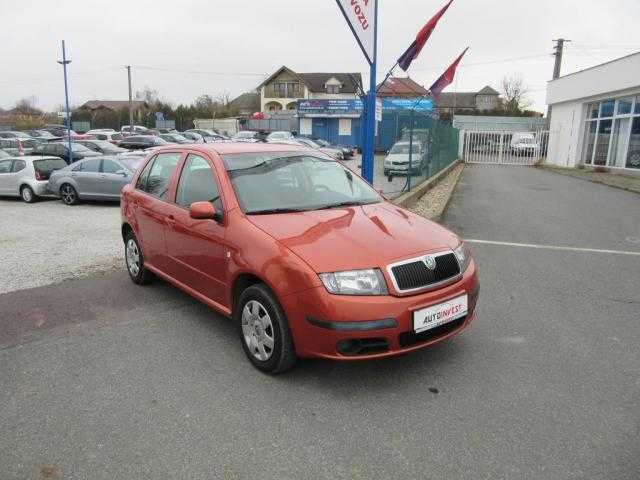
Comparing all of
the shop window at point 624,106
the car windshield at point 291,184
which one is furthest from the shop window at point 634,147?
the car windshield at point 291,184

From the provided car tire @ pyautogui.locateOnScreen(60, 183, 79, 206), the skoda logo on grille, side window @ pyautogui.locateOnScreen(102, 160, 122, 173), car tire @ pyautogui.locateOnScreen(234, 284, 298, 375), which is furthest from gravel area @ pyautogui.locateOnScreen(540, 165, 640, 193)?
car tire @ pyautogui.locateOnScreen(60, 183, 79, 206)

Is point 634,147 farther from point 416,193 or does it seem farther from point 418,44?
point 418,44

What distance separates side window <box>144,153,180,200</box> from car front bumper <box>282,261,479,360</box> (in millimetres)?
2250

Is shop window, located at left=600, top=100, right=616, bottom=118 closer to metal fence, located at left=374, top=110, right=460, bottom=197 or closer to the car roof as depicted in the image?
metal fence, located at left=374, top=110, right=460, bottom=197

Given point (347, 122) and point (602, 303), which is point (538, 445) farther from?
point (347, 122)

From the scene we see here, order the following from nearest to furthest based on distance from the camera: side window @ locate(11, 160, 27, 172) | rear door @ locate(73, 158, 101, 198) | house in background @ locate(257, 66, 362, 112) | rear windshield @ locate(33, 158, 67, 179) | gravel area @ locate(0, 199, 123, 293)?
gravel area @ locate(0, 199, 123, 293) < rear door @ locate(73, 158, 101, 198) < rear windshield @ locate(33, 158, 67, 179) < side window @ locate(11, 160, 27, 172) < house in background @ locate(257, 66, 362, 112)

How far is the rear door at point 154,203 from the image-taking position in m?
4.83

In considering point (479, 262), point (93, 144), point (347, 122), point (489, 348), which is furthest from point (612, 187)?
point (347, 122)

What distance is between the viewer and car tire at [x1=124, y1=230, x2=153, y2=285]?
550 cm

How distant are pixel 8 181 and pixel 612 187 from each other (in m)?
19.4

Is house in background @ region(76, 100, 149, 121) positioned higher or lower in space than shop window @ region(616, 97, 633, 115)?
higher

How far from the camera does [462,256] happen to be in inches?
149

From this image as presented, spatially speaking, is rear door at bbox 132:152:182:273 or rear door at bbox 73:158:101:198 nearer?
rear door at bbox 132:152:182:273

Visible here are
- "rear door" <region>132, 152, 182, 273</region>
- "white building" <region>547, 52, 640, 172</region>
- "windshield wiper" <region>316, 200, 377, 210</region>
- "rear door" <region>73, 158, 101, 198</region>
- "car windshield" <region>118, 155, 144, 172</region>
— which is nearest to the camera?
"windshield wiper" <region>316, 200, 377, 210</region>
